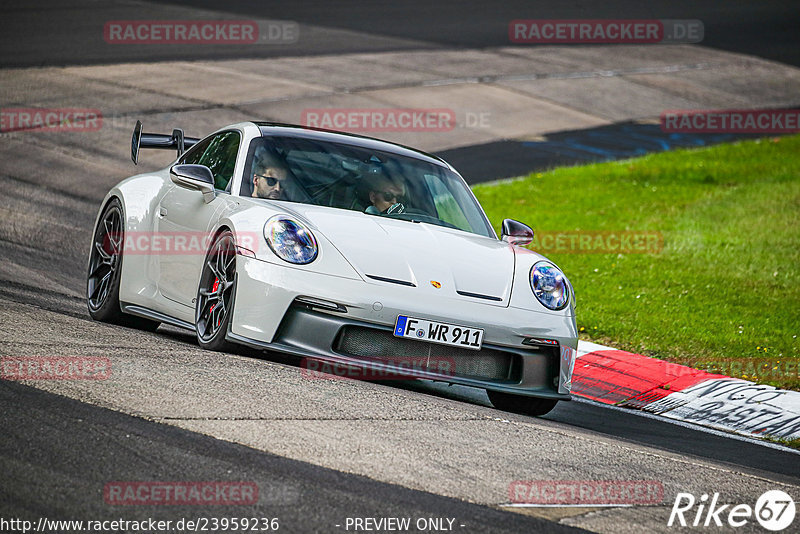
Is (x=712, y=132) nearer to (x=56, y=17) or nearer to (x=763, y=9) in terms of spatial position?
(x=56, y=17)

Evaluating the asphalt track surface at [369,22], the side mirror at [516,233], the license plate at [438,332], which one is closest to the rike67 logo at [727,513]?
the license plate at [438,332]

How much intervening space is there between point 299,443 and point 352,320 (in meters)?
1.43

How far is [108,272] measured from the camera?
810 centimetres

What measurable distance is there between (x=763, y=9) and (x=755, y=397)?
30289mm

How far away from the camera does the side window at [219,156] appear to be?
24.4 feet

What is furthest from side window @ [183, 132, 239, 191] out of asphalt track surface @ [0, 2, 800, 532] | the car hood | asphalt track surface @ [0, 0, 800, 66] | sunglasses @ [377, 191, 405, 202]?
asphalt track surface @ [0, 0, 800, 66]

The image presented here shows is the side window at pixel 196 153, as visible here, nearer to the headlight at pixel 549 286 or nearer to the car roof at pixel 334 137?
the car roof at pixel 334 137

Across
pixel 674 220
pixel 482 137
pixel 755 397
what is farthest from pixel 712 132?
pixel 755 397

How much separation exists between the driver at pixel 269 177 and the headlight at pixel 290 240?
23.5 inches

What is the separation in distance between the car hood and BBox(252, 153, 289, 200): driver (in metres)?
0.27

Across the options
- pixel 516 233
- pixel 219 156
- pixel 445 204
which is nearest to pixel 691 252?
pixel 516 233

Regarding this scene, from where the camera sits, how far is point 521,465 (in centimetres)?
493

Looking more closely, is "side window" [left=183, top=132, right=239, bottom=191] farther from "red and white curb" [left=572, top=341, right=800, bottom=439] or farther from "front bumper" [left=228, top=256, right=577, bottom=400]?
"red and white curb" [left=572, top=341, right=800, bottom=439]

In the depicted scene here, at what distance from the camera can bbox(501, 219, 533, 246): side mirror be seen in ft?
24.8
